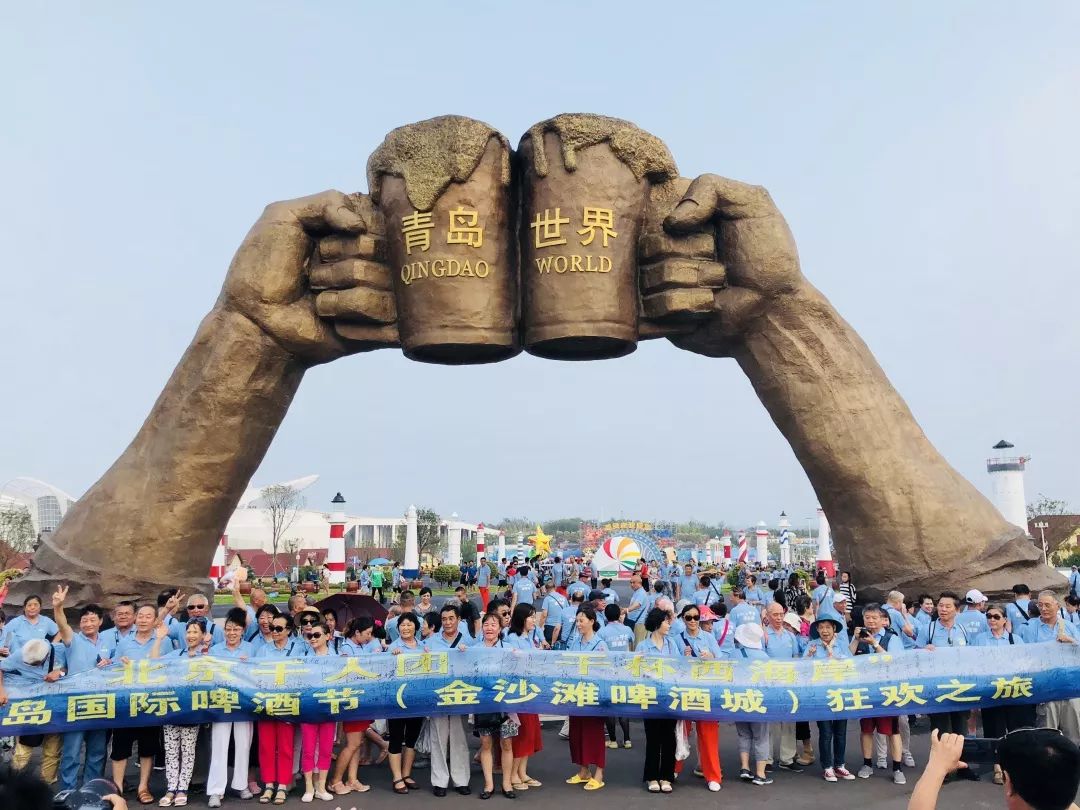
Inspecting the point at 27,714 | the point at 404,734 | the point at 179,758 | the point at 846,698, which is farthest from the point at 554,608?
the point at 27,714

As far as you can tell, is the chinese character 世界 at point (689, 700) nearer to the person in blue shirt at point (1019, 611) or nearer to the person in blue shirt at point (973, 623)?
the person in blue shirt at point (973, 623)

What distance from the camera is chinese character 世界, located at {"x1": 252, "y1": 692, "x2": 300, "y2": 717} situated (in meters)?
6.34

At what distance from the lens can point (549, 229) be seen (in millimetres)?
10836

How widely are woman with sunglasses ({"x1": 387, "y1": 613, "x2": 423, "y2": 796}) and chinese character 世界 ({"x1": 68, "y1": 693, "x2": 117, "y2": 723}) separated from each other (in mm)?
2019

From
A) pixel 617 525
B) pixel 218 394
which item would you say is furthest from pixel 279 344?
pixel 617 525

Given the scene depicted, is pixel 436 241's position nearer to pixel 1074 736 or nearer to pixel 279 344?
pixel 279 344

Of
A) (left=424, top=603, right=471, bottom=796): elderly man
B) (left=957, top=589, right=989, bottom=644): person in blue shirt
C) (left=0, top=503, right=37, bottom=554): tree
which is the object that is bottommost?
(left=424, top=603, right=471, bottom=796): elderly man

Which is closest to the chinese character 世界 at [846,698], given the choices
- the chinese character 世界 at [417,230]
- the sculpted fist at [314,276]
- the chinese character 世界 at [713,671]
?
the chinese character 世界 at [713,671]

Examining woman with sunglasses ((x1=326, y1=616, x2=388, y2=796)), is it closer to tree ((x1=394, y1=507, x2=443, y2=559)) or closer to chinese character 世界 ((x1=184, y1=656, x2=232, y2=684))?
chinese character 世界 ((x1=184, y1=656, x2=232, y2=684))

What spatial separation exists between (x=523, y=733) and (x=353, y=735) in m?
1.30

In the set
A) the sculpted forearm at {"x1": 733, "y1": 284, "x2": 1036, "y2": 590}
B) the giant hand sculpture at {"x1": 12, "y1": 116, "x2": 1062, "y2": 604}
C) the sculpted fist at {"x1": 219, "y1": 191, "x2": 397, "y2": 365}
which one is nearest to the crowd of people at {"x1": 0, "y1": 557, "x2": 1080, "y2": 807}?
the sculpted forearm at {"x1": 733, "y1": 284, "x2": 1036, "y2": 590}

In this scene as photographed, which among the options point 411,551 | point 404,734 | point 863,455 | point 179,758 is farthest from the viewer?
point 411,551

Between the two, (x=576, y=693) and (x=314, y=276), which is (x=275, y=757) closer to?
(x=576, y=693)

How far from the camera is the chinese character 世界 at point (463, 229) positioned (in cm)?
1077
